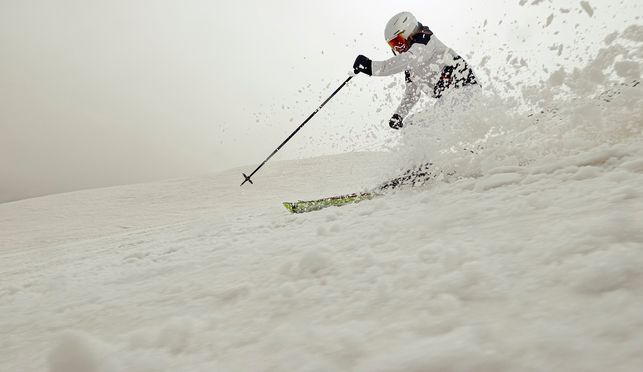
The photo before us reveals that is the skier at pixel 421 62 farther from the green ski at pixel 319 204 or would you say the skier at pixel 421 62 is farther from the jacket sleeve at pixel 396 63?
the green ski at pixel 319 204

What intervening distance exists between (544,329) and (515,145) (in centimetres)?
262

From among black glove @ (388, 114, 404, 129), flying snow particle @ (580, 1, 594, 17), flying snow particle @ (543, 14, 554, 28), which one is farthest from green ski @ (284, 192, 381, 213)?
flying snow particle @ (580, 1, 594, 17)

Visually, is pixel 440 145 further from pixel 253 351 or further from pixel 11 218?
pixel 11 218

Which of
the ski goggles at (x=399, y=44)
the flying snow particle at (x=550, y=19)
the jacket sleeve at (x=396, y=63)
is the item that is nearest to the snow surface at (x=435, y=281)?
the flying snow particle at (x=550, y=19)

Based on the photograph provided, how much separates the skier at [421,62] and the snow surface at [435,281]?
1.09 meters

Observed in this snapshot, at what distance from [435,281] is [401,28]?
398 cm

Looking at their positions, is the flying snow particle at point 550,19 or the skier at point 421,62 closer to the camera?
the flying snow particle at point 550,19

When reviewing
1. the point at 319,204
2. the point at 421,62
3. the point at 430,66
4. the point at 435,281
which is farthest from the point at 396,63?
the point at 435,281

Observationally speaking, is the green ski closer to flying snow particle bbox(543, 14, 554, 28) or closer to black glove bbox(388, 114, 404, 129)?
black glove bbox(388, 114, 404, 129)

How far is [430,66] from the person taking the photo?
4.60 meters

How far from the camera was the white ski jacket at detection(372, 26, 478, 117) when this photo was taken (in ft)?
14.8

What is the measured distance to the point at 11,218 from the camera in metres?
11.2

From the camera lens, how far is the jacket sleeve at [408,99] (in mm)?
4880

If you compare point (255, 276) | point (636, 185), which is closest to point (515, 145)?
point (636, 185)
